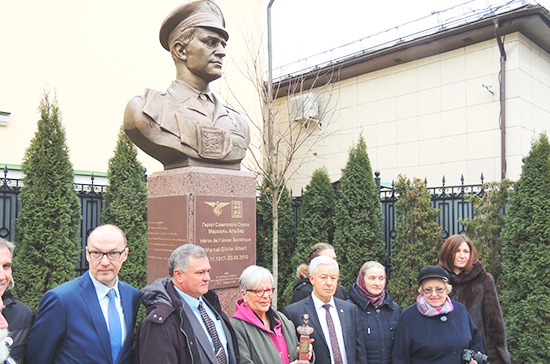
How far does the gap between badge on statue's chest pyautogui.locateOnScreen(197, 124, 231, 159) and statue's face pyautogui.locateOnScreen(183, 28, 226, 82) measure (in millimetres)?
499

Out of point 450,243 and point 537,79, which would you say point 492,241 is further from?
point 537,79

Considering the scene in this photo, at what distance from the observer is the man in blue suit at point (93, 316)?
80.0 inches

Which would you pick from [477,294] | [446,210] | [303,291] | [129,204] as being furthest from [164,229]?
[446,210]

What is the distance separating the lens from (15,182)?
7.54 m

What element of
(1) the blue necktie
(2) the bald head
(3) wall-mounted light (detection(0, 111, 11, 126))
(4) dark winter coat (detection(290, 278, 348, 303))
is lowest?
(4) dark winter coat (detection(290, 278, 348, 303))

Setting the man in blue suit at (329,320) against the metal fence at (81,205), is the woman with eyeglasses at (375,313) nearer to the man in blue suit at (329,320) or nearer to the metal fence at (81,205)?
the man in blue suit at (329,320)

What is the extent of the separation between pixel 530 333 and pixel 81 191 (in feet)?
22.0


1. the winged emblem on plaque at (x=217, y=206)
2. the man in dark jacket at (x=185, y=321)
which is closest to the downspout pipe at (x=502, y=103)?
the winged emblem on plaque at (x=217, y=206)

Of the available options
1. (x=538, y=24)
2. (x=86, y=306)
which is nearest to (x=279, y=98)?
(x=538, y=24)

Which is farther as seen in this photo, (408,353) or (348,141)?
(348,141)

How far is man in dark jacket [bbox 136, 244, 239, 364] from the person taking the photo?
206cm

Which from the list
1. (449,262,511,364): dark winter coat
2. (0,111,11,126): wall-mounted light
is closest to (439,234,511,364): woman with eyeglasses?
(449,262,511,364): dark winter coat

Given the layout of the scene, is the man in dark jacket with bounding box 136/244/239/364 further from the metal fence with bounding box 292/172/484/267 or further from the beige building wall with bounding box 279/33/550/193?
the beige building wall with bounding box 279/33/550/193

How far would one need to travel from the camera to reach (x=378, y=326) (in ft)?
10.3
